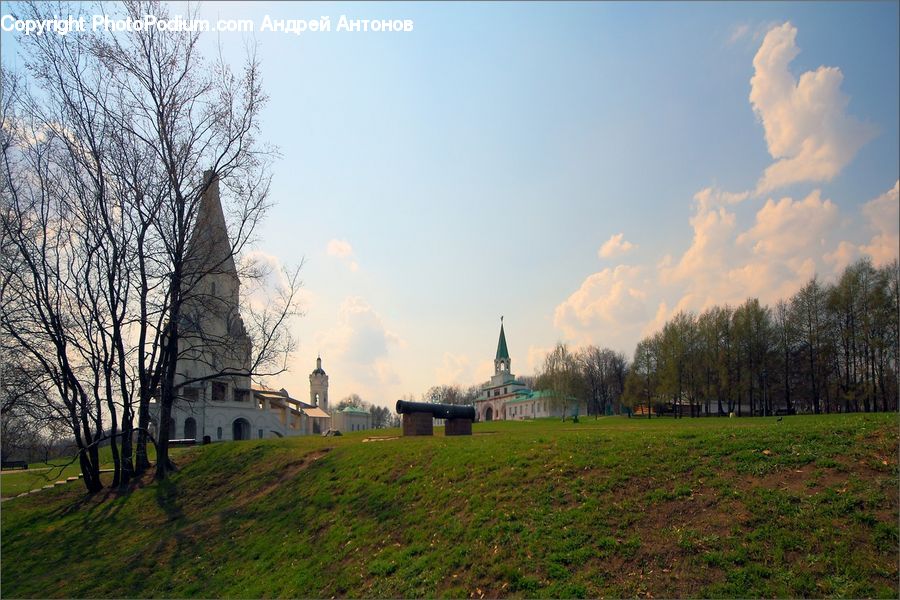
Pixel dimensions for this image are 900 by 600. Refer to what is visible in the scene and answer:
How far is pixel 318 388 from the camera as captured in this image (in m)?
94.6

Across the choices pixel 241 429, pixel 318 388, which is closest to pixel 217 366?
pixel 241 429

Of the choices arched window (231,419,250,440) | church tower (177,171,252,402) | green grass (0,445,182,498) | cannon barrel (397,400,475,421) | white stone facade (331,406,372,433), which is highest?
church tower (177,171,252,402)

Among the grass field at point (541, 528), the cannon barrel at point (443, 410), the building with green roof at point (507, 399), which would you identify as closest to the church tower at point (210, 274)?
the cannon barrel at point (443, 410)

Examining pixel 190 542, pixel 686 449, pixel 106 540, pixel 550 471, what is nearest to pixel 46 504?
pixel 106 540

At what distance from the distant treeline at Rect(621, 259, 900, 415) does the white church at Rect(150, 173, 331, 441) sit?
4165 cm

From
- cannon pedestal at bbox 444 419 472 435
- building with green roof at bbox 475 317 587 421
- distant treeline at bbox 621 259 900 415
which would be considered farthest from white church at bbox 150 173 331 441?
distant treeline at bbox 621 259 900 415

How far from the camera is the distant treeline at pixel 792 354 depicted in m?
44.1

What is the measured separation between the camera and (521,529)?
11.1 m

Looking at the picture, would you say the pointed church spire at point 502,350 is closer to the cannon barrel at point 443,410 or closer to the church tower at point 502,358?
the church tower at point 502,358

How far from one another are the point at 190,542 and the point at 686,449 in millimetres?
13835

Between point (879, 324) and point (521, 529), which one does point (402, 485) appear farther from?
point (879, 324)

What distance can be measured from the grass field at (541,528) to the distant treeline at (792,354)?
3838cm

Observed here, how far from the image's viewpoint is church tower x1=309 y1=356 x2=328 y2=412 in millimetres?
94562

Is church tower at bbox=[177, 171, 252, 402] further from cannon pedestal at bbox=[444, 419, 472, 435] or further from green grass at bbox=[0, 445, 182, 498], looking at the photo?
cannon pedestal at bbox=[444, 419, 472, 435]
